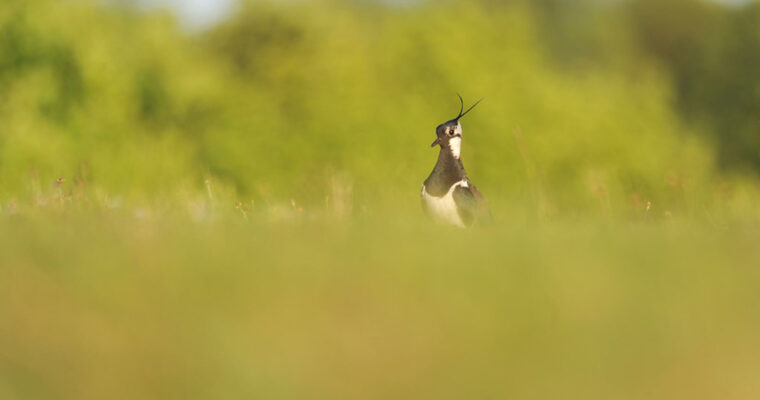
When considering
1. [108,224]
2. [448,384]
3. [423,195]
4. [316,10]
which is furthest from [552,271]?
[316,10]

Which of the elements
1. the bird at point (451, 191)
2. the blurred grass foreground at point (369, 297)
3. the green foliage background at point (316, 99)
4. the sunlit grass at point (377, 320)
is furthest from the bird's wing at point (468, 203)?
the green foliage background at point (316, 99)

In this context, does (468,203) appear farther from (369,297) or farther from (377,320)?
(377,320)

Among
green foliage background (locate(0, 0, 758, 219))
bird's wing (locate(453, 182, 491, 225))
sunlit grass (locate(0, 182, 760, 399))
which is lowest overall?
sunlit grass (locate(0, 182, 760, 399))

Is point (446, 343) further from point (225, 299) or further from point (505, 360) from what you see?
point (225, 299)

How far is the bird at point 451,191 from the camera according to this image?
8.87m

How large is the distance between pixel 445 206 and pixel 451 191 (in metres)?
0.19

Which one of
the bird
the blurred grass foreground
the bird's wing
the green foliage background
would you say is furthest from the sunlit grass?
the green foliage background

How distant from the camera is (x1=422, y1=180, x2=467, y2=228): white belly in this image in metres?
8.88

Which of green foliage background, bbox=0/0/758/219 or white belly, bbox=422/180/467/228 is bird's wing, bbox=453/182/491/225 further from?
green foliage background, bbox=0/0/758/219

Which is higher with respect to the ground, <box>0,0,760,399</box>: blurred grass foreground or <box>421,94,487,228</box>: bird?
<box>421,94,487,228</box>: bird

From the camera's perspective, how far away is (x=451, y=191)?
29.9 feet

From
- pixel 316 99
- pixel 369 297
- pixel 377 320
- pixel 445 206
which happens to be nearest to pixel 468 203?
pixel 445 206

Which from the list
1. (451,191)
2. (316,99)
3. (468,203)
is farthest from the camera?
(316,99)

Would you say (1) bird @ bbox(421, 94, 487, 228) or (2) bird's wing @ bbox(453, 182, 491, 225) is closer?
(2) bird's wing @ bbox(453, 182, 491, 225)
